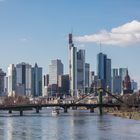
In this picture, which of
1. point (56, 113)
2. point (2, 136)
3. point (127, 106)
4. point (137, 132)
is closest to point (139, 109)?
point (127, 106)

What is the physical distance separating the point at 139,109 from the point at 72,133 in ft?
293

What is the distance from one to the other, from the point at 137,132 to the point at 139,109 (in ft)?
284

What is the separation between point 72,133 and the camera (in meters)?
93.2

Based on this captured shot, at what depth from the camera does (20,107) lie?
176125mm

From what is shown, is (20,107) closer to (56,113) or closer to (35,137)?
(56,113)

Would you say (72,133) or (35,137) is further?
(72,133)

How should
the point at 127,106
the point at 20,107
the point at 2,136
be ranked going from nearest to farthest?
the point at 2,136 < the point at 20,107 < the point at 127,106

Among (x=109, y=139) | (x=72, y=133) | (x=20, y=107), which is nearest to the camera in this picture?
(x=109, y=139)

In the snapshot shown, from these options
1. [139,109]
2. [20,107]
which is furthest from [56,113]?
[139,109]

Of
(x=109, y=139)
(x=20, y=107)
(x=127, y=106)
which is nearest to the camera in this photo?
(x=109, y=139)

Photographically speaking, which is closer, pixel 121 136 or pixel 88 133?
pixel 121 136

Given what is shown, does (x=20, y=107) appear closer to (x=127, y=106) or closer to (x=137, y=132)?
(x=127, y=106)

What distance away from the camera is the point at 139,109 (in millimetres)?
180125

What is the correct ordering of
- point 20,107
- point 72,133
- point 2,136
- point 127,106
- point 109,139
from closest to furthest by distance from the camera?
point 109,139 < point 2,136 < point 72,133 < point 20,107 < point 127,106
